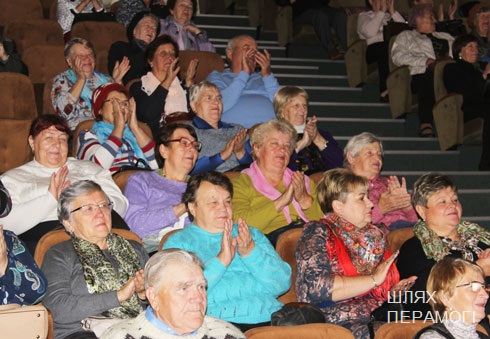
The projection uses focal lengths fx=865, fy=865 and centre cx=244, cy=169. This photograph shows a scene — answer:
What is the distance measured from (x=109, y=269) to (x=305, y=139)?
1.78 metres

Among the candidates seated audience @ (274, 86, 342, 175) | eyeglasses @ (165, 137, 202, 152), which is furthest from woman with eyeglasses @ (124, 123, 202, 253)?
seated audience @ (274, 86, 342, 175)

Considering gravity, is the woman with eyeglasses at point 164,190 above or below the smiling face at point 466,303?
above

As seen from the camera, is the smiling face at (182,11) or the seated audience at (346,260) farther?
the smiling face at (182,11)

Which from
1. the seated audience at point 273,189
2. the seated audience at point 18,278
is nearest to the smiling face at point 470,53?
the seated audience at point 273,189

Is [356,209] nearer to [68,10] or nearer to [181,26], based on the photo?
[181,26]

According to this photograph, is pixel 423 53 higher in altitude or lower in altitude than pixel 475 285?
higher

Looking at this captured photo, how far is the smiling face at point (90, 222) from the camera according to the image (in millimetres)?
3277

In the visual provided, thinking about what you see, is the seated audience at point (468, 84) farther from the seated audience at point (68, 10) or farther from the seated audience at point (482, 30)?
the seated audience at point (68, 10)

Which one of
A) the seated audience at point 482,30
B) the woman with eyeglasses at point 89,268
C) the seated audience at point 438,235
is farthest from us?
the seated audience at point 482,30

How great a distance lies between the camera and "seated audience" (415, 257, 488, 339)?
294cm

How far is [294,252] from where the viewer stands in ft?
12.0

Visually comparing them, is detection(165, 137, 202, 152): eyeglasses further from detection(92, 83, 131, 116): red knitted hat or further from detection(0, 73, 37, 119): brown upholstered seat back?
detection(0, 73, 37, 119): brown upholstered seat back

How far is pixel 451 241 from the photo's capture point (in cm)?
373

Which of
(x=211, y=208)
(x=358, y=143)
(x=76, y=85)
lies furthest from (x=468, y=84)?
(x=211, y=208)
